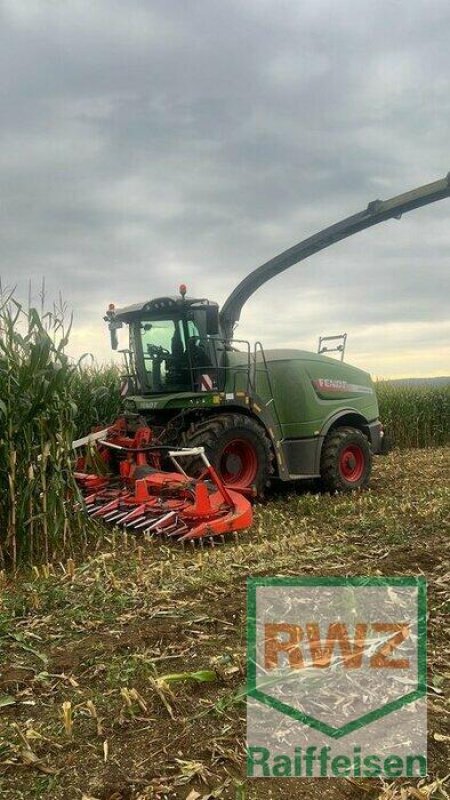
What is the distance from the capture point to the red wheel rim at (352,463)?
30.0ft

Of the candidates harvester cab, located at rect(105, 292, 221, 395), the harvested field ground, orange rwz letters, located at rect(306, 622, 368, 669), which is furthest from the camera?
harvester cab, located at rect(105, 292, 221, 395)

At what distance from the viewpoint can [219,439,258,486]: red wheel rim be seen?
24.9ft

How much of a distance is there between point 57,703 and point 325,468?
6312mm

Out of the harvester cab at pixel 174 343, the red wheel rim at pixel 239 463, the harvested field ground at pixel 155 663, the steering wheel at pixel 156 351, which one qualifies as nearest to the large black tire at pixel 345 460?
the red wheel rim at pixel 239 463

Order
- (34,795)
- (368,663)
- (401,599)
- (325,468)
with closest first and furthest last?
(34,795), (368,663), (401,599), (325,468)

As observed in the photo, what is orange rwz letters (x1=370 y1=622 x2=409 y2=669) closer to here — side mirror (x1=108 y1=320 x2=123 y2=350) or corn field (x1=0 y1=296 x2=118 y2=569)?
corn field (x1=0 y1=296 x2=118 y2=569)

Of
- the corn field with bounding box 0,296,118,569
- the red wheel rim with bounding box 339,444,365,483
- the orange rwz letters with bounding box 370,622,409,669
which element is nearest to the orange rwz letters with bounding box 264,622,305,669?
the orange rwz letters with bounding box 370,622,409,669

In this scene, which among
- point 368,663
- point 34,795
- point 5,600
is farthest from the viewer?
point 5,600

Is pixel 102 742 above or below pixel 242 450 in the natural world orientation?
below

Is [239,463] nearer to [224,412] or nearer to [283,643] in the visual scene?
[224,412]

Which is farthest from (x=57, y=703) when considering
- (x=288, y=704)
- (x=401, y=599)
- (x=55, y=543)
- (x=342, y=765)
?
(x=55, y=543)

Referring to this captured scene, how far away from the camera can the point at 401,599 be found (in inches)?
149

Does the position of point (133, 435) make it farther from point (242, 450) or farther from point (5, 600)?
point (5, 600)

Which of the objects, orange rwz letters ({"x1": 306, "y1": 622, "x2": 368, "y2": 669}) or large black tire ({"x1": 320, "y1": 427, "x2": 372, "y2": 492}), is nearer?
orange rwz letters ({"x1": 306, "y1": 622, "x2": 368, "y2": 669})
